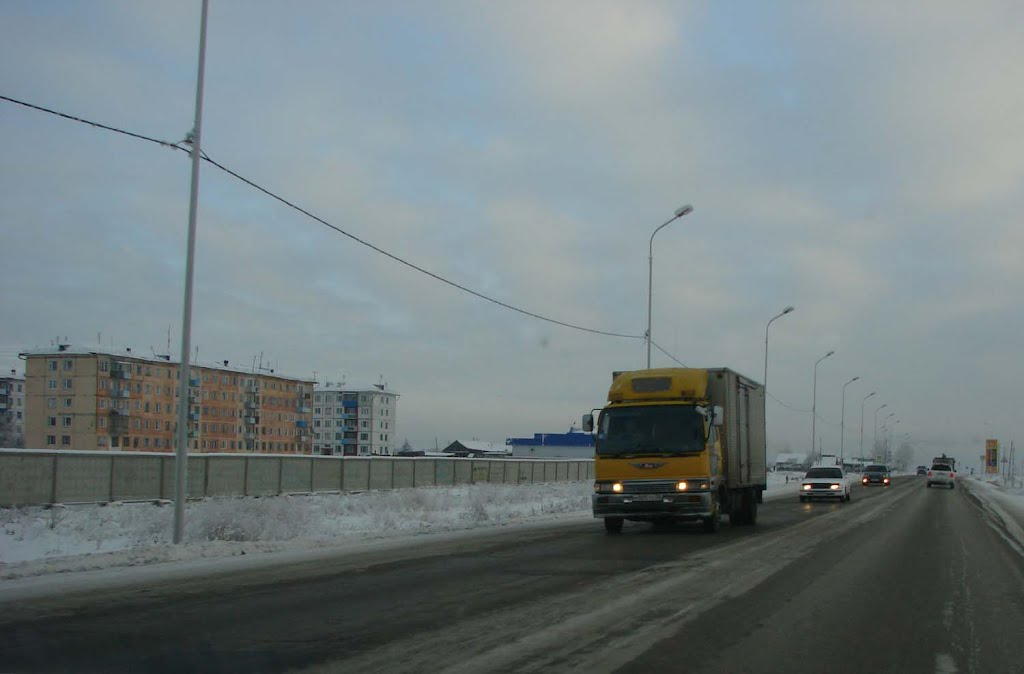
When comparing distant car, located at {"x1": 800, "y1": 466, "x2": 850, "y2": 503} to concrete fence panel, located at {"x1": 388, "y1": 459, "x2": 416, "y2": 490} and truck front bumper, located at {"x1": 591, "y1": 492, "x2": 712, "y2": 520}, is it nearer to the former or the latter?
concrete fence panel, located at {"x1": 388, "y1": 459, "x2": 416, "y2": 490}

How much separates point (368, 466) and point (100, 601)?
34.9 meters

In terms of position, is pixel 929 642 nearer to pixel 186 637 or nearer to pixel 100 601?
pixel 186 637

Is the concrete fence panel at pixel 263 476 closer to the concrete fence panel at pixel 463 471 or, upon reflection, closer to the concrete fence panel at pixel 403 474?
the concrete fence panel at pixel 403 474

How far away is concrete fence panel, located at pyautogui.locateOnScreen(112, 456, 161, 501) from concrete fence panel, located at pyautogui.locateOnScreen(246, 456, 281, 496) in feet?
14.6

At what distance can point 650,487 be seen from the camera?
19469 mm

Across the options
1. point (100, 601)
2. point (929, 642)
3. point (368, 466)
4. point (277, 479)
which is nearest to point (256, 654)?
point (100, 601)

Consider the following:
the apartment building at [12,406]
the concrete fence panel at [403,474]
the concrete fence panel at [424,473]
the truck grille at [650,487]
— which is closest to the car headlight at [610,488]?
the truck grille at [650,487]

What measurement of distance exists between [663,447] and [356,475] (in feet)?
87.8

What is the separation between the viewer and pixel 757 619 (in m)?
9.27

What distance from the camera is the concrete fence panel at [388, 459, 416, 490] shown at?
46250 millimetres

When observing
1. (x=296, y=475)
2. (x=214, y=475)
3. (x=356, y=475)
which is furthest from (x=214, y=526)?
(x=356, y=475)

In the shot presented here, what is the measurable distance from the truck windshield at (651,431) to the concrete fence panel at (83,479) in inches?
766

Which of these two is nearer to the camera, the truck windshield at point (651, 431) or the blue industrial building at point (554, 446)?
the truck windshield at point (651, 431)

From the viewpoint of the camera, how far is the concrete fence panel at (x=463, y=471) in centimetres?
5025
